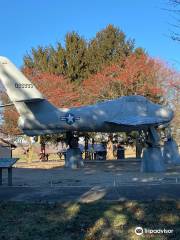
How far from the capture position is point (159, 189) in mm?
10492

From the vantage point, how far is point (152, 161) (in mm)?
19859

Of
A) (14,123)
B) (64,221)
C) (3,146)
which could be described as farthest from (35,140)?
(64,221)

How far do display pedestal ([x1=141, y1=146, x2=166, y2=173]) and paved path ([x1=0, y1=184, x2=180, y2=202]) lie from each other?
8.43 metres

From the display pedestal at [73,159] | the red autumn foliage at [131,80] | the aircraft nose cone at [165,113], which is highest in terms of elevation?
the red autumn foliage at [131,80]

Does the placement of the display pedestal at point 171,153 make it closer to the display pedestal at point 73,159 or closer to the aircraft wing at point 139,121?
the aircraft wing at point 139,121

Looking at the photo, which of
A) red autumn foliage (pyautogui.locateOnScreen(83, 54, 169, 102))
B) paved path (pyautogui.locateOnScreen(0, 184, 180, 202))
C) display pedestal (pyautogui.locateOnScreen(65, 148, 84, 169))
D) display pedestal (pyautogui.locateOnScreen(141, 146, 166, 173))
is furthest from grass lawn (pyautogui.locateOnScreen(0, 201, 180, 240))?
red autumn foliage (pyautogui.locateOnScreen(83, 54, 169, 102))

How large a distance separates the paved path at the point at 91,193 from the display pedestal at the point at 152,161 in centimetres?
843

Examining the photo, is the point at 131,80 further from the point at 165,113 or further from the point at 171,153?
the point at 165,113

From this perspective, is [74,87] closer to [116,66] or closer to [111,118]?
[116,66]

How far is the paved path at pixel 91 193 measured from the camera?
9211 mm

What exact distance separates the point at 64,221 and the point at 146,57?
3951cm

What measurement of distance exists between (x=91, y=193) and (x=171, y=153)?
60.0 feet

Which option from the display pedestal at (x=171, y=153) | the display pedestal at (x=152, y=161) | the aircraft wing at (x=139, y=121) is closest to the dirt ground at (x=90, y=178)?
the display pedestal at (x=152, y=161)

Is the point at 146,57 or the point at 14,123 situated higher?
the point at 146,57
